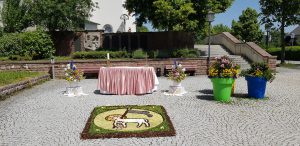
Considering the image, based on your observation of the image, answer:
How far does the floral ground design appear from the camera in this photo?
748 centimetres

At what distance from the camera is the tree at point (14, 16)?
27.4 metres

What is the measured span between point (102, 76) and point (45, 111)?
3312 millimetres

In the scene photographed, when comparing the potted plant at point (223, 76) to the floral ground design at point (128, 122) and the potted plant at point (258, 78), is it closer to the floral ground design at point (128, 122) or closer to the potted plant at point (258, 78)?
the potted plant at point (258, 78)

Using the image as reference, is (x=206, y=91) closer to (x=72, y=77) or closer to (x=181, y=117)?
(x=181, y=117)

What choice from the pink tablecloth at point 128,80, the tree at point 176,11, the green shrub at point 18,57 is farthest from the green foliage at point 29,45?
the pink tablecloth at point 128,80

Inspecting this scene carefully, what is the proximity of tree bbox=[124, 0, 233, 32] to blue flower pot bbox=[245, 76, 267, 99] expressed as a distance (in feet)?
31.8

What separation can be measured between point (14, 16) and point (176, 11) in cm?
1470

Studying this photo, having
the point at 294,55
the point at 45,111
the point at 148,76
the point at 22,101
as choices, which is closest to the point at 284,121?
the point at 148,76

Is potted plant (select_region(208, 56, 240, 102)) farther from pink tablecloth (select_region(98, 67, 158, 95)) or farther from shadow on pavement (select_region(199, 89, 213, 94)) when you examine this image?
pink tablecloth (select_region(98, 67, 158, 95))

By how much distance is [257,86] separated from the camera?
1173 centimetres

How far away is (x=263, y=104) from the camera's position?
10.9m

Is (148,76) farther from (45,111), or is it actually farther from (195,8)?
(195,8)

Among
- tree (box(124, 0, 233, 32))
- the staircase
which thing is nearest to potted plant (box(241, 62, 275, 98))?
the staircase

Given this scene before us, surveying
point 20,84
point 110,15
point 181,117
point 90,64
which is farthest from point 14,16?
point 181,117
